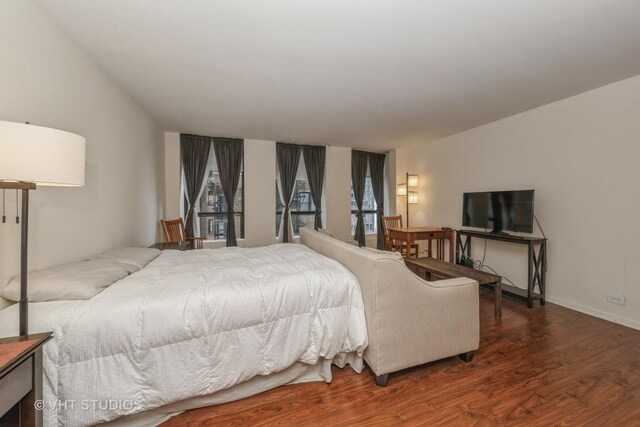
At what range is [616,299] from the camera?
2598mm

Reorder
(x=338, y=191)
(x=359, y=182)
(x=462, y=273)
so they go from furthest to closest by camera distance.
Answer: (x=359, y=182) < (x=338, y=191) < (x=462, y=273)

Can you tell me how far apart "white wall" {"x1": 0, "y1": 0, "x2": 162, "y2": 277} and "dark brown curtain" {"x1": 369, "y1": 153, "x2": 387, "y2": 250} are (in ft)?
14.6

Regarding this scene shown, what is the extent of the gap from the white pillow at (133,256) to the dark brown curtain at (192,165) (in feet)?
7.52

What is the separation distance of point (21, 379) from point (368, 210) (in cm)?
555

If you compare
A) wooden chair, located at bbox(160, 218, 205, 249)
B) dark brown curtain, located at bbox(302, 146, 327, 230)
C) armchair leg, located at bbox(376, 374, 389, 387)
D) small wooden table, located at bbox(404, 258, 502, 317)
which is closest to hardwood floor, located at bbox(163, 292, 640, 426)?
armchair leg, located at bbox(376, 374, 389, 387)

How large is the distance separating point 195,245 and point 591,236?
533 centimetres

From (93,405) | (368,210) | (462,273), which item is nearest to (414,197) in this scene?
(368,210)

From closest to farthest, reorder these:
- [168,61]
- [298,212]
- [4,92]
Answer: [4,92]
[168,61]
[298,212]

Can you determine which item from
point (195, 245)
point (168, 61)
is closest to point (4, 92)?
point (168, 61)

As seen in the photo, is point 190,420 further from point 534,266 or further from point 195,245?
point 534,266

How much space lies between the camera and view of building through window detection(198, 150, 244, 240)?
187 inches

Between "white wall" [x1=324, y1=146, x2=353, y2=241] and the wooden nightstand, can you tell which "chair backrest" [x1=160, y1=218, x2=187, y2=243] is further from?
the wooden nightstand

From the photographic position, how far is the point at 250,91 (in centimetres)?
276

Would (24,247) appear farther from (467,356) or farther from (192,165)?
(192,165)
